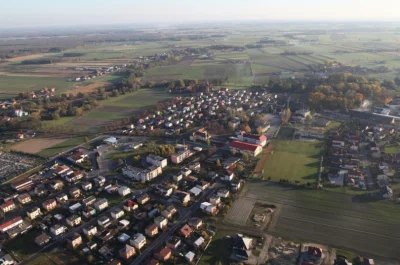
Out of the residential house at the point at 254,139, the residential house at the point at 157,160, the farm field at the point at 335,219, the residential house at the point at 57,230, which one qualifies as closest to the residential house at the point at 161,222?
the residential house at the point at 57,230

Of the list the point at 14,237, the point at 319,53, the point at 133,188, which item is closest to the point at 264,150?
the point at 133,188

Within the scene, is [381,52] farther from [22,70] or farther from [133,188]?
[22,70]

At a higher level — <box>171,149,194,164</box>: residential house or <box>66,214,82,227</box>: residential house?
<box>171,149,194,164</box>: residential house

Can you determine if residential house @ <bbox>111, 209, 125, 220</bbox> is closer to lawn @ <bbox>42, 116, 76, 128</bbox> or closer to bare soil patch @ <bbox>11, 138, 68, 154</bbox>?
bare soil patch @ <bbox>11, 138, 68, 154</bbox>

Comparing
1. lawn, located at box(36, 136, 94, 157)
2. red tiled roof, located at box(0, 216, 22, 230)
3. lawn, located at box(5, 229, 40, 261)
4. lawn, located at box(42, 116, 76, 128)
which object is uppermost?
lawn, located at box(42, 116, 76, 128)

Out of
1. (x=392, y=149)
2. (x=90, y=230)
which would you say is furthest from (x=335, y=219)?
(x=90, y=230)

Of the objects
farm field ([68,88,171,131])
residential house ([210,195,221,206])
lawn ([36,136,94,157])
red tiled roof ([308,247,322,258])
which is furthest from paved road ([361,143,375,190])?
farm field ([68,88,171,131])
